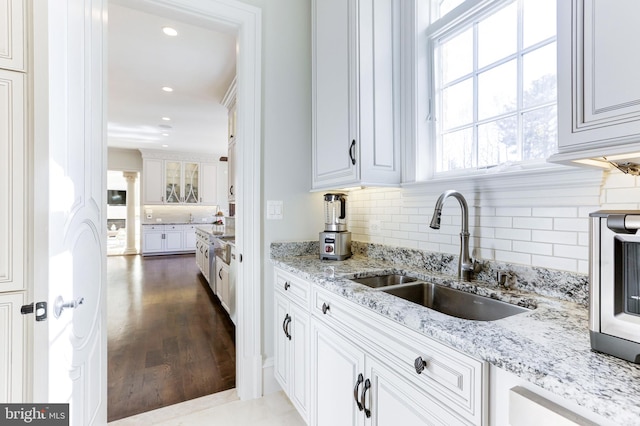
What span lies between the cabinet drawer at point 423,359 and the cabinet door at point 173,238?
7880 millimetres

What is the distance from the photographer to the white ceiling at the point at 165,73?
266 centimetres

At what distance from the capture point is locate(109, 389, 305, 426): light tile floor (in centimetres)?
172

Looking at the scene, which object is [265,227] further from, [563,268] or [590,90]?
[590,90]

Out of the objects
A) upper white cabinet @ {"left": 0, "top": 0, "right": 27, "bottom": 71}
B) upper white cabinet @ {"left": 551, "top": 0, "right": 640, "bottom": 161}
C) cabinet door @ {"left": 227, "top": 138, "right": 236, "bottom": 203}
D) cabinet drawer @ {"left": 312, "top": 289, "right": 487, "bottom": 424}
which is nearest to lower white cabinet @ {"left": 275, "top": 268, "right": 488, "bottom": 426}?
cabinet drawer @ {"left": 312, "top": 289, "right": 487, "bottom": 424}

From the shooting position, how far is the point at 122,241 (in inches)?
388

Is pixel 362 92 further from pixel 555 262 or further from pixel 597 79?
pixel 555 262

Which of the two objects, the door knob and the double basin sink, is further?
the double basin sink

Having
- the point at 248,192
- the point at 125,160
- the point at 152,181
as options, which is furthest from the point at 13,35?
the point at 125,160

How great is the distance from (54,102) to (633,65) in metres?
1.68

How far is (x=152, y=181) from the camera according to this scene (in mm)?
7723

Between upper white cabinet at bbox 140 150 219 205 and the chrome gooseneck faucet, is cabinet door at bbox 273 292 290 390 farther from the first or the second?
upper white cabinet at bbox 140 150 219 205

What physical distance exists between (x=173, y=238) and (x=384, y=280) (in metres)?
7.79

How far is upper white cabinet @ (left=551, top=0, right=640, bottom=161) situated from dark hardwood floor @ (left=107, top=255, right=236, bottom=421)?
240 centimetres

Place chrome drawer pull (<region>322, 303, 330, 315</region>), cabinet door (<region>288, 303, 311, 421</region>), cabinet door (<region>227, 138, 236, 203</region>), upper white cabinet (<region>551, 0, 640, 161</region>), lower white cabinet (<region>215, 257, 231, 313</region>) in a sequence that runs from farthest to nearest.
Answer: cabinet door (<region>227, 138, 236, 203</region>)
lower white cabinet (<region>215, 257, 231, 313</region>)
cabinet door (<region>288, 303, 311, 421</region>)
chrome drawer pull (<region>322, 303, 330, 315</region>)
upper white cabinet (<region>551, 0, 640, 161</region>)
